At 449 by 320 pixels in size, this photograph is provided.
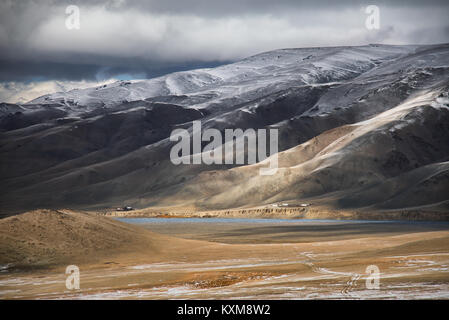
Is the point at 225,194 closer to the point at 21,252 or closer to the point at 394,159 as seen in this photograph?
the point at 394,159

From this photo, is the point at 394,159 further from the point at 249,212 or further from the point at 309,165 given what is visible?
the point at 249,212

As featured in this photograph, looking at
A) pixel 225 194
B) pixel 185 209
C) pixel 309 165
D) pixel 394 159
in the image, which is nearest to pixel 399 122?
pixel 394 159

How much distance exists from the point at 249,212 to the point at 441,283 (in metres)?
94.8

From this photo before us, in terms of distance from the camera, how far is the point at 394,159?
476ft

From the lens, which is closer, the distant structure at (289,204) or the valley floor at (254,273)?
the valley floor at (254,273)

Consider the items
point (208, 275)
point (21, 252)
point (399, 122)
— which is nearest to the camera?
point (208, 275)

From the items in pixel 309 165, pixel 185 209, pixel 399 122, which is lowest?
pixel 185 209

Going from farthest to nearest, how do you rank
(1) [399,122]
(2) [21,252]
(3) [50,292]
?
(1) [399,122] < (2) [21,252] < (3) [50,292]

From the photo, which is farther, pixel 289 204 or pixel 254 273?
pixel 289 204

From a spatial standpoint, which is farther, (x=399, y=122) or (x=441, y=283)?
(x=399, y=122)

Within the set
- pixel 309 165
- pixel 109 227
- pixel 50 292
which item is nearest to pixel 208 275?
pixel 50 292

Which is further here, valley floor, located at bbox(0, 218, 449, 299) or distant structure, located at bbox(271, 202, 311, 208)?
distant structure, located at bbox(271, 202, 311, 208)

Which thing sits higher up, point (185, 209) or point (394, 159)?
point (394, 159)

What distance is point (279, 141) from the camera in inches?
7687
